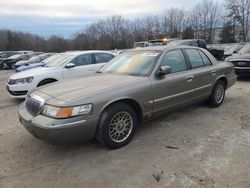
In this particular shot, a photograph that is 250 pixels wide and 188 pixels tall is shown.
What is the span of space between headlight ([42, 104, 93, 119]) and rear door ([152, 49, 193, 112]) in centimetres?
136

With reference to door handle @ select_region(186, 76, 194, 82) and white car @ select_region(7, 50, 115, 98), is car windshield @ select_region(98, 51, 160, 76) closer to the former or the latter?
door handle @ select_region(186, 76, 194, 82)

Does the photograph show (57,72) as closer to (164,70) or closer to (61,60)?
(61,60)

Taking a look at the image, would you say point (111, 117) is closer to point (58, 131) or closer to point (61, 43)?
point (58, 131)

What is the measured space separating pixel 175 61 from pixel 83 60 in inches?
166

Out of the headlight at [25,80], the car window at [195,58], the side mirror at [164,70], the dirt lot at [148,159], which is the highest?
the car window at [195,58]

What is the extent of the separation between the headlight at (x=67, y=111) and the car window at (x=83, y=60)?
4.94 meters

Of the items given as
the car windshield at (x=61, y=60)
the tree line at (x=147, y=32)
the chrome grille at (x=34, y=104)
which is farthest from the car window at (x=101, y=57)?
the tree line at (x=147, y=32)

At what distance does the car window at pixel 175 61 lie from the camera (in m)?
5.08

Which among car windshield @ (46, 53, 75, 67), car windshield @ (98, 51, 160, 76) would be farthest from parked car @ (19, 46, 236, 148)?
car windshield @ (46, 53, 75, 67)

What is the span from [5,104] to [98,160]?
16.9 ft

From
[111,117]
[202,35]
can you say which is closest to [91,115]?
[111,117]

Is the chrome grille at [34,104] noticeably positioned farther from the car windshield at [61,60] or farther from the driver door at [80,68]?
the car windshield at [61,60]

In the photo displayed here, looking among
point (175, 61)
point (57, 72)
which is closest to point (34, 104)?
point (175, 61)

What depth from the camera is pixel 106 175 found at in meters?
3.49
